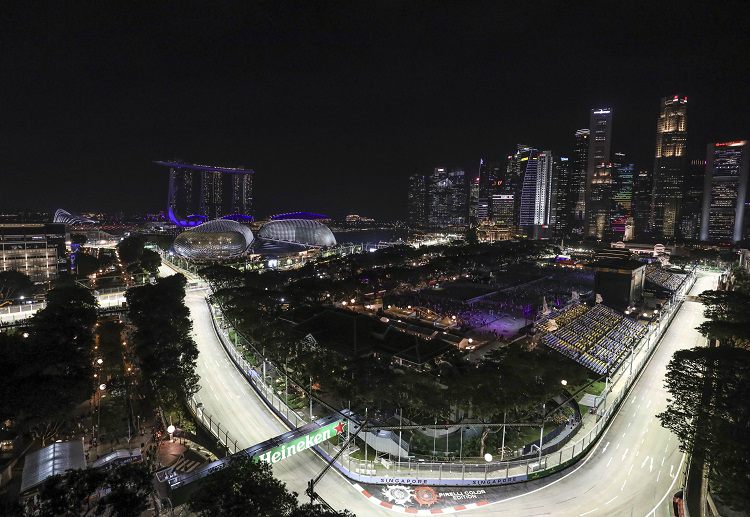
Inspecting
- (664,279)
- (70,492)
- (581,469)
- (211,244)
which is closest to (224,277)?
(211,244)

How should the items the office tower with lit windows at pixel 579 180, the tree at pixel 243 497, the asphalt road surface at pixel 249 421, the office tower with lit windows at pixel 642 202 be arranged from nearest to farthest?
1. the tree at pixel 243 497
2. the asphalt road surface at pixel 249 421
3. the office tower with lit windows at pixel 642 202
4. the office tower with lit windows at pixel 579 180

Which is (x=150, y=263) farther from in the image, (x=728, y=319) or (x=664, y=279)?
(x=664, y=279)

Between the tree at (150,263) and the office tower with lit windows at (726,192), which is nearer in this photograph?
the tree at (150,263)

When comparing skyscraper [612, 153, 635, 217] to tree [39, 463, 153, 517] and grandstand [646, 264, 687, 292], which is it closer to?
grandstand [646, 264, 687, 292]

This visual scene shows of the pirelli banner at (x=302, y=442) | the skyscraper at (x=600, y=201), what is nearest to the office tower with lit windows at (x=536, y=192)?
the skyscraper at (x=600, y=201)

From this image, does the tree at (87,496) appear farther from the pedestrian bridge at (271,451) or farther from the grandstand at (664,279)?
the grandstand at (664,279)
